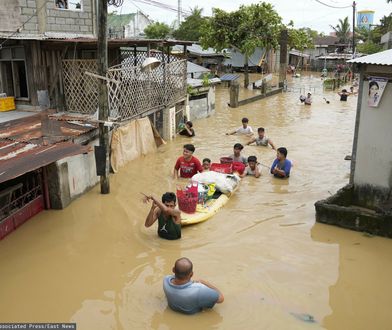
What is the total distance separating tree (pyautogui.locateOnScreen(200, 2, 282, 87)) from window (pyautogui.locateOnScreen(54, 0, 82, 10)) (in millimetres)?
18013

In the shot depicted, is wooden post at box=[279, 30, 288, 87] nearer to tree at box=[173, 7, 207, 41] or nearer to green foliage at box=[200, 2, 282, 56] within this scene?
green foliage at box=[200, 2, 282, 56]

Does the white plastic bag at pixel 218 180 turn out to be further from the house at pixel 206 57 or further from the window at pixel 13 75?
the house at pixel 206 57

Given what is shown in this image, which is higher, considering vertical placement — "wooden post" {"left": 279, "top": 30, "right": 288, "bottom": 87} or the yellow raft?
"wooden post" {"left": 279, "top": 30, "right": 288, "bottom": 87}

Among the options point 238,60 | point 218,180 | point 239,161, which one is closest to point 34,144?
point 218,180

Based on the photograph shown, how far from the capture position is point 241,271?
6.39 metres

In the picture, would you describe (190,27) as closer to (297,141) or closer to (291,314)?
(297,141)

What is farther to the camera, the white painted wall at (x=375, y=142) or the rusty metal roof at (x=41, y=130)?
the rusty metal roof at (x=41, y=130)

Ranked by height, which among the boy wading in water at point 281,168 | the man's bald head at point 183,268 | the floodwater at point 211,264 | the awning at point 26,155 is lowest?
the floodwater at point 211,264

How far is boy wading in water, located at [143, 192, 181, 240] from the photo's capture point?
6.75m

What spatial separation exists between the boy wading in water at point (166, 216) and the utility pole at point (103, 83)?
2.58 metres

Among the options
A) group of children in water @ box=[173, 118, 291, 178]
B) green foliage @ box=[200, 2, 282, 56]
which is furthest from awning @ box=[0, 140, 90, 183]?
green foliage @ box=[200, 2, 282, 56]

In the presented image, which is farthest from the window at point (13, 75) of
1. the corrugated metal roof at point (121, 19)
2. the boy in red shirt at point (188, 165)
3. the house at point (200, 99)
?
the corrugated metal roof at point (121, 19)

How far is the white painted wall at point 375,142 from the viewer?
759cm

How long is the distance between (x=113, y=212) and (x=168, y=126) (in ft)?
22.2
